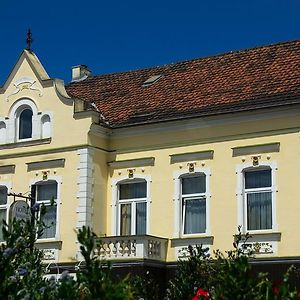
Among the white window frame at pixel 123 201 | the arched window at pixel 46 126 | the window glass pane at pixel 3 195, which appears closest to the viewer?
the white window frame at pixel 123 201

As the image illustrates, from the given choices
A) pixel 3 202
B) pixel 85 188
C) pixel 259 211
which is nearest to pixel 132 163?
pixel 85 188

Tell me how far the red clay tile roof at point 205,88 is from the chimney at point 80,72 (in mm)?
2879

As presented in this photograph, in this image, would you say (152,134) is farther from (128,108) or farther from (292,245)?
(292,245)

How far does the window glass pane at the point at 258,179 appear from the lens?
73.4 ft

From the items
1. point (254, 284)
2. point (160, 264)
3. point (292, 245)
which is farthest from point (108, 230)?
point (254, 284)

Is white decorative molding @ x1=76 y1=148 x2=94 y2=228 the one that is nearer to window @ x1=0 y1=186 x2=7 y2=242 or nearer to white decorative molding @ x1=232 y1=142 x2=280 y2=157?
window @ x1=0 y1=186 x2=7 y2=242

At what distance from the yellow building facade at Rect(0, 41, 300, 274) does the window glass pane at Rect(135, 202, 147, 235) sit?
3 centimetres

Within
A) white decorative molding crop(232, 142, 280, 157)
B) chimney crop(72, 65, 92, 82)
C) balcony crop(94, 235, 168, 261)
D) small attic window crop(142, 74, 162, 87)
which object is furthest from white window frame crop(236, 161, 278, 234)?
chimney crop(72, 65, 92, 82)

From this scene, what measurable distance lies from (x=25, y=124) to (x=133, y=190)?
4501 mm

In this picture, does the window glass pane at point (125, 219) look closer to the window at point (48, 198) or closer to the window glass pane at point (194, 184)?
the window glass pane at point (194, 184)

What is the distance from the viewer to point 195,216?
925 inches

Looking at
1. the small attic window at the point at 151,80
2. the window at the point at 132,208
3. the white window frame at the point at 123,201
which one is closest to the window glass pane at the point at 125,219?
the window at the point at 132,208

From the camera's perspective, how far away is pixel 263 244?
21828 mm

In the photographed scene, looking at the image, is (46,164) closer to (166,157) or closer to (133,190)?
(133,190)
